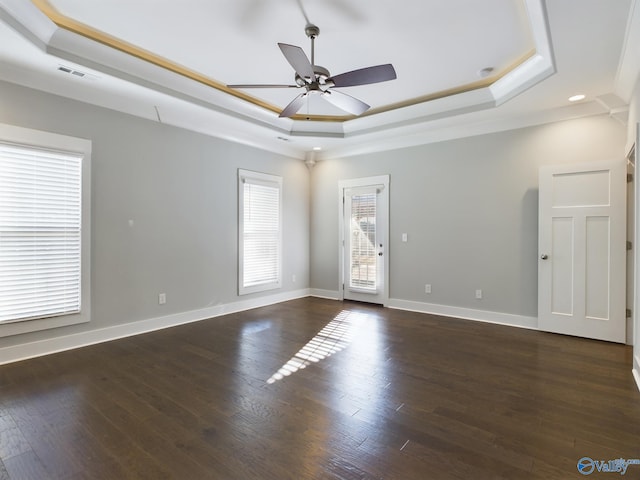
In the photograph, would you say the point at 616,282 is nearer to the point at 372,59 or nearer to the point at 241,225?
the point at 372,59

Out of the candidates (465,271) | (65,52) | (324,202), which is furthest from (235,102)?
(465,271)

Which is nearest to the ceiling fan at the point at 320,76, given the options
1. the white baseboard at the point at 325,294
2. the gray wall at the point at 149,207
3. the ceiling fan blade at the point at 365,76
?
the ceiling fan blade at the point at 365,76

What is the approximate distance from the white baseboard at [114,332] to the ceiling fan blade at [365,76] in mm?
3519

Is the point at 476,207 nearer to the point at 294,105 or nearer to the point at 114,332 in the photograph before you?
the point at 294,105

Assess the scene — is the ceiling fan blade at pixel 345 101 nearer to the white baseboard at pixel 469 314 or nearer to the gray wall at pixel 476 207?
the gray wall at pixel 476 207

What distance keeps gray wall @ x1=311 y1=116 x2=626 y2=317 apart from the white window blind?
4210mm

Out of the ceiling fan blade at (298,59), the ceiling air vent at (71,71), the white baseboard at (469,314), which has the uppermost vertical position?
the ceiling air vent at (71,71)

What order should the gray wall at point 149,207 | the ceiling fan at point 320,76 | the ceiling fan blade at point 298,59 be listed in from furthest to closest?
the gray wall at point 149,207 < the ceiling fan at point 320,76 < the ceiling fan blade at point 298,59

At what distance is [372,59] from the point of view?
3426mm

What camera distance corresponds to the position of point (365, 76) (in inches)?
107

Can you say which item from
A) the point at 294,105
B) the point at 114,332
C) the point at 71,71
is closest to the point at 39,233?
the point at 114,332

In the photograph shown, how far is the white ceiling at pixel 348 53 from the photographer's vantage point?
258 centimetres

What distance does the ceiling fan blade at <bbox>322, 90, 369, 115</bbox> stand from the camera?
315 cm

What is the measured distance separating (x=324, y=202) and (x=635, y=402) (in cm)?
493
